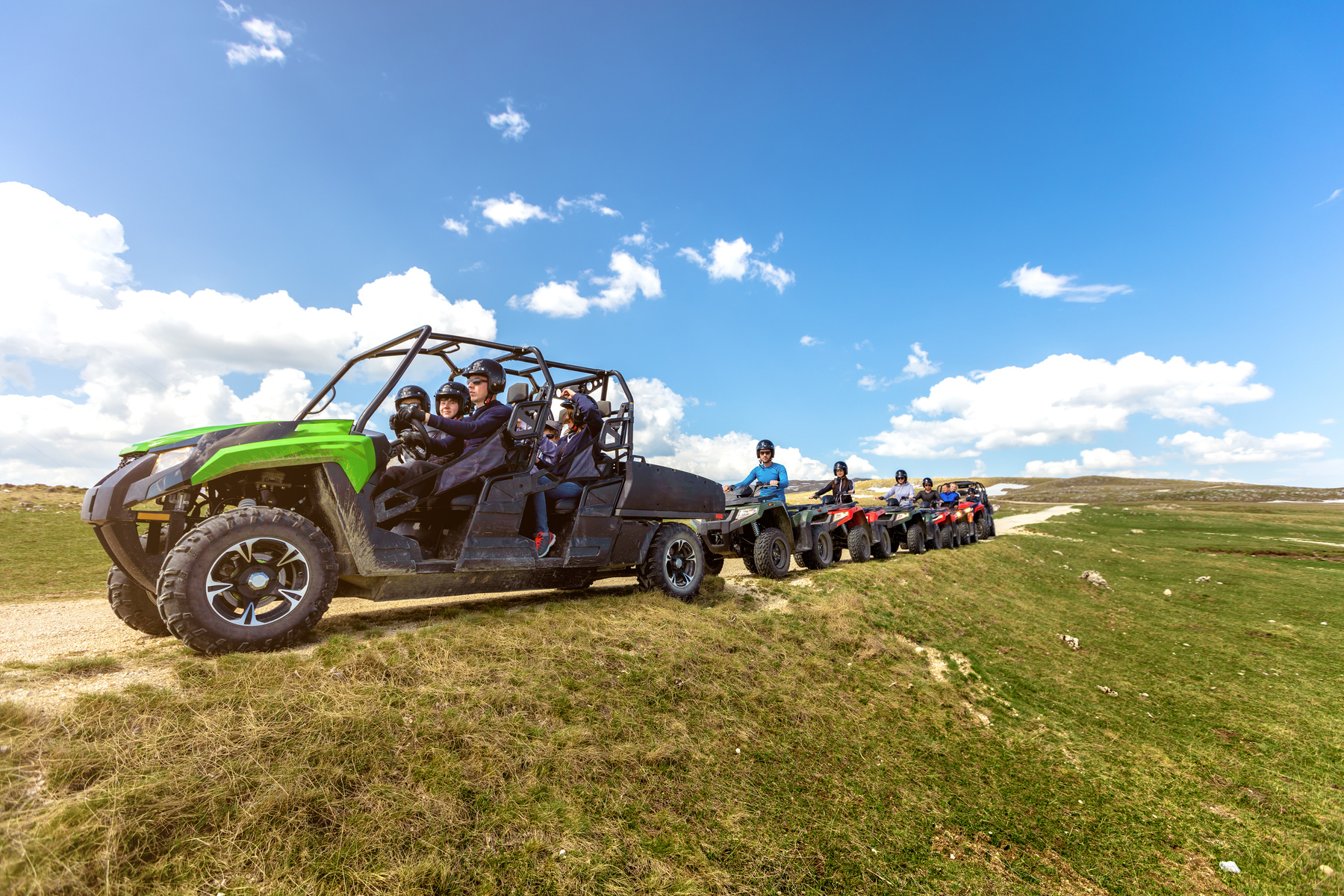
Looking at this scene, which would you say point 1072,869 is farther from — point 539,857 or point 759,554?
point 759,554

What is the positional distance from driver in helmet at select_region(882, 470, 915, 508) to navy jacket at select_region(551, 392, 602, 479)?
13.5 meters

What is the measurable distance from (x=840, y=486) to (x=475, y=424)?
11.9 metres

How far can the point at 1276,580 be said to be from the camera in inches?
664

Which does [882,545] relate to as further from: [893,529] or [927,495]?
[927,495]

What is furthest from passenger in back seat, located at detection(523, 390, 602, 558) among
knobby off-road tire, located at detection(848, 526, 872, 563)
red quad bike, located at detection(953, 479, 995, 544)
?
red quad bike, located at detection(953, 479, 995, 544)

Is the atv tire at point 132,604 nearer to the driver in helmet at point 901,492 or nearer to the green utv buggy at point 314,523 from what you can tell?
the green utv buggy at point 314,523

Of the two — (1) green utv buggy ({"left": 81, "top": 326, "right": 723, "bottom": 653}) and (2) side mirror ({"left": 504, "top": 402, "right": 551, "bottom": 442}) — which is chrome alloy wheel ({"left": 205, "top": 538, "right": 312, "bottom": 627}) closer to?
(1) green utv buggy ({"left": 81, "top": 326, "right": 723, "bottom": 653})

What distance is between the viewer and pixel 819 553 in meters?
12.6

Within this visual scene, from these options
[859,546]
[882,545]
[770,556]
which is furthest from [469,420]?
[882,545]

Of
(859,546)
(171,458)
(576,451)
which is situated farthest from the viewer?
(859,546)

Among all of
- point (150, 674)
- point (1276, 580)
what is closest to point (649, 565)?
point (150, 674)

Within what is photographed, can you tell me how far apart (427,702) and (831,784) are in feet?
9.31

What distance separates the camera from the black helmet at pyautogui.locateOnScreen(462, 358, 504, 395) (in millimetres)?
6051

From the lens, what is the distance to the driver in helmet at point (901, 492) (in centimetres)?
1856
